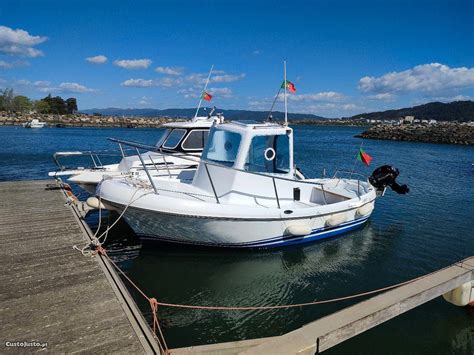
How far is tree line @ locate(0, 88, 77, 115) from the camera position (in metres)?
109

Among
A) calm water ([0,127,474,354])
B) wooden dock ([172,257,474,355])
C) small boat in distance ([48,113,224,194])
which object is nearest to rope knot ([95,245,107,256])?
calm water ([0,127,474,354])

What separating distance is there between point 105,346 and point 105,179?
19.1 ft

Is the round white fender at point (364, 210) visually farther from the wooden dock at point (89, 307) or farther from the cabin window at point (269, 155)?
the wooden dock at point (89, 307)

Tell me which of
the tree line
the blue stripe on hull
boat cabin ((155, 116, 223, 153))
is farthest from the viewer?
the tree line

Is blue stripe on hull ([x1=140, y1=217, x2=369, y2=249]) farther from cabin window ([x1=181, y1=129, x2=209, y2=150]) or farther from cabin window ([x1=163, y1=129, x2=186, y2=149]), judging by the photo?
cabin window ([x1=163, y1=129, x2=186, y2=149])

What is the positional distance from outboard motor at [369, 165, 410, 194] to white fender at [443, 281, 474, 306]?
20.7 feet

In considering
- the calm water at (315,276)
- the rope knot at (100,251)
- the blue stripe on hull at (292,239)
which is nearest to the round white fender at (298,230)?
the blue stripe on hull at (292,239)

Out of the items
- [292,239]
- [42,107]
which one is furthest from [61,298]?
[42,107]

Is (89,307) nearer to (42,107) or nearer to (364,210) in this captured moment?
(364,210)

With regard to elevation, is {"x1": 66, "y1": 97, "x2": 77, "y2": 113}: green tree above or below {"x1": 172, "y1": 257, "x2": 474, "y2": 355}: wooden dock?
above

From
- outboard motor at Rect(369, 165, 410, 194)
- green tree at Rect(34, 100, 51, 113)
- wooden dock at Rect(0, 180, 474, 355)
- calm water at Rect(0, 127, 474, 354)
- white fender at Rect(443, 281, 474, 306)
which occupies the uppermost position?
green tree at Rect(34, 100, 51, 113)

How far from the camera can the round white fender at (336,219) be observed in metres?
9.27

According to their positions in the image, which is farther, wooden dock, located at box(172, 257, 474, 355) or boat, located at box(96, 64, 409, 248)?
boat, located at box(96, 64, 409, 248)

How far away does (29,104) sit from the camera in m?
112
